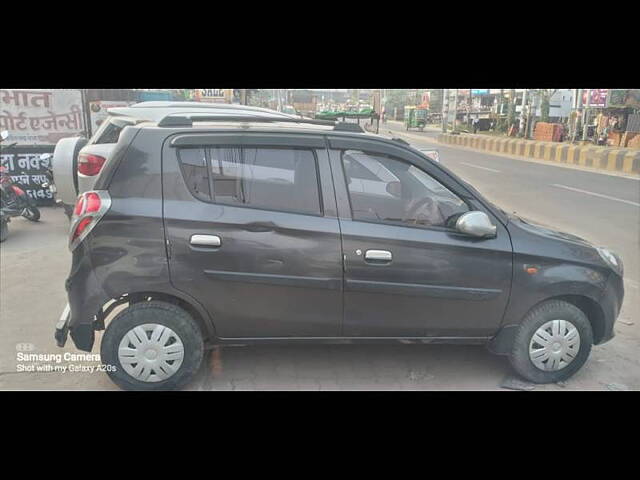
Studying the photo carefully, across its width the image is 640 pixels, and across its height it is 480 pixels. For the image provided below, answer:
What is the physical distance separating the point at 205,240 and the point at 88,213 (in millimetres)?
733

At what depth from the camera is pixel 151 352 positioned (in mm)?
3117

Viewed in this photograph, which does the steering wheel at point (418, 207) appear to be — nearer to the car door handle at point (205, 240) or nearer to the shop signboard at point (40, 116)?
the car door handle at point (205, 240)

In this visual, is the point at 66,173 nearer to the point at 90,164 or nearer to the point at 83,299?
the point at 90,164

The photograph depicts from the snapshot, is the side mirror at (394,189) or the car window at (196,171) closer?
the car window at (196,171)

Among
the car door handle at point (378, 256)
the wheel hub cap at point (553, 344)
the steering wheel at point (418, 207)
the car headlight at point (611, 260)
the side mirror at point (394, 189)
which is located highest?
the side mirror at point (394, 189)

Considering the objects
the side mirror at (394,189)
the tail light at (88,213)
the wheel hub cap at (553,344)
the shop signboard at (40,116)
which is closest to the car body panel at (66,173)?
the shop signboard at (40,116)

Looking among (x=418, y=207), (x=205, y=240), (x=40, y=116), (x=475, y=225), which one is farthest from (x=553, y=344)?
(x=40, y=116)

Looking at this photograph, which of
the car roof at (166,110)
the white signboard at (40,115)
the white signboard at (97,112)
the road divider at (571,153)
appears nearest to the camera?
the car roof at (166,110)

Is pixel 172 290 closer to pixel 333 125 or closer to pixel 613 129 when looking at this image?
pixel 333 125

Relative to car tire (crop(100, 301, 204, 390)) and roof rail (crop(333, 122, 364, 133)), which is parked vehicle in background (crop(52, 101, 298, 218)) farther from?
roof rail (crop(333, 122, 364, 133))

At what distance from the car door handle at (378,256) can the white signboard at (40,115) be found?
8704 millimetres

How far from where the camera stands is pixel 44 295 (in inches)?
190

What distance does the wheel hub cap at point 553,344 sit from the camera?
3.38 metres

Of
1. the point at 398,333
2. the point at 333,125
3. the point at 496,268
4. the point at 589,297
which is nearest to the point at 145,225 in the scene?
the point at 333,125
